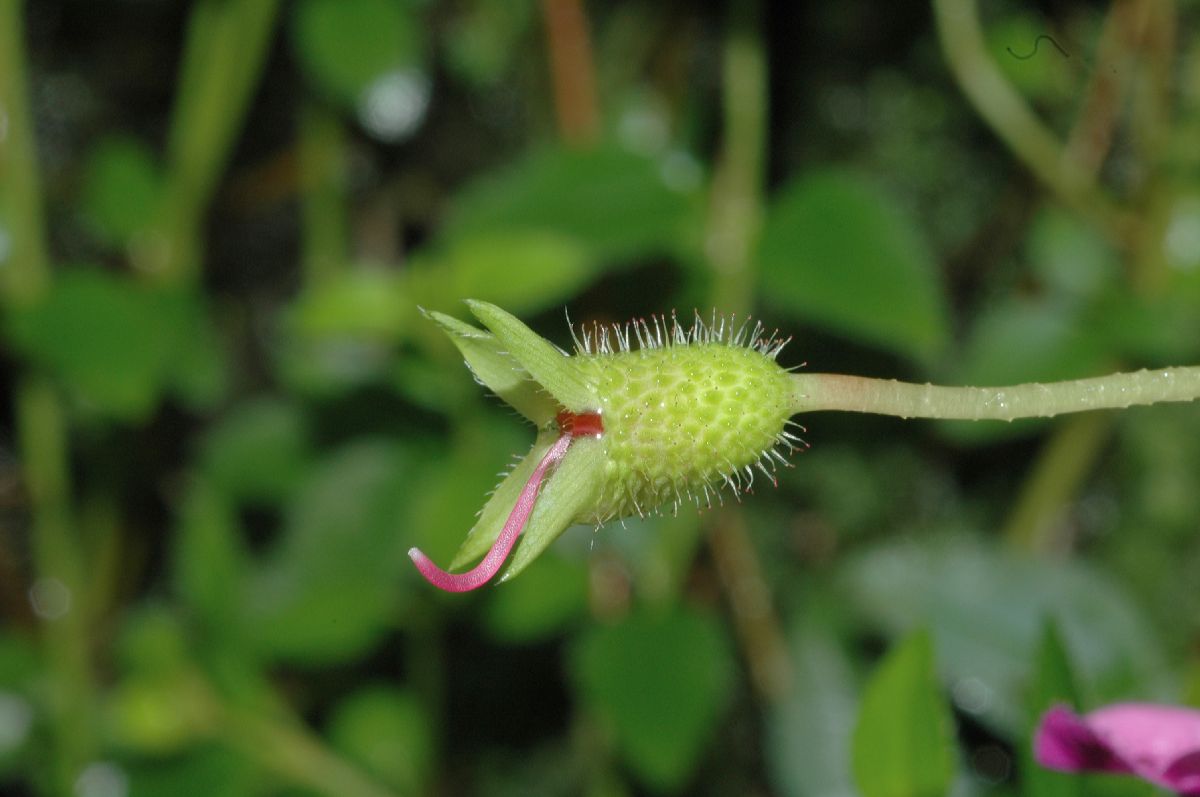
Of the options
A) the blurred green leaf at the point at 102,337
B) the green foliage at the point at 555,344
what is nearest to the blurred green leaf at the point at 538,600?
the green foliage at the point at 555,344

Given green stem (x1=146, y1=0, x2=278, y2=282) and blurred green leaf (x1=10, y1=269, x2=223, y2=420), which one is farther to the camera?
green stem (x1=146, y1=0, x2=278, y2=282)

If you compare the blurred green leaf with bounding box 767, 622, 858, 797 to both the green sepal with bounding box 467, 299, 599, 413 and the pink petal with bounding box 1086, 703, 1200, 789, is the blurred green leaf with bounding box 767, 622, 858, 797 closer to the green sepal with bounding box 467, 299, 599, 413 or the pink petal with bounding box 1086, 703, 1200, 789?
the pink petal with bounding box 1086, 703, 1200, 789

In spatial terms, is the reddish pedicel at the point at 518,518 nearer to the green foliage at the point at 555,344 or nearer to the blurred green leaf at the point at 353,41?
the green foliage at the point at 555,344

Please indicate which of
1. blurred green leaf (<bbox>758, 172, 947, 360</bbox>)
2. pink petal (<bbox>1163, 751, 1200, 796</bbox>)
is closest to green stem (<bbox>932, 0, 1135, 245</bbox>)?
blurred green leaf (<bbox>758, 172, 947, 360</bbox>)

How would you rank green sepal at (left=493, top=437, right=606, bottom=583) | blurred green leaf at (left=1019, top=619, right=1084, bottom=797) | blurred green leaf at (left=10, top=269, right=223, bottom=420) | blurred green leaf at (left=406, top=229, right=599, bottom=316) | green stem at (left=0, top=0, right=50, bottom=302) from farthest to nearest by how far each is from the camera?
1. green stem at (left=0, top=0, right=50, bottom=302)
2. blurred green leaf at (left=10, top=269, right=223, bottom=420)
3. blurred green leaf at (left=406, top=229, right=599, bottom=316)
4. blurred green leaf at (left=1019, top=619, right=1084, bottom=797)
5. green sepal at (left=493, top=437, right=606, bottom=583)

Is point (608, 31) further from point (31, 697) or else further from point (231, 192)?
point (31, 697)

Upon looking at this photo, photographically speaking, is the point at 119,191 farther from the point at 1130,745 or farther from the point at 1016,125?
the point at 1130,745
